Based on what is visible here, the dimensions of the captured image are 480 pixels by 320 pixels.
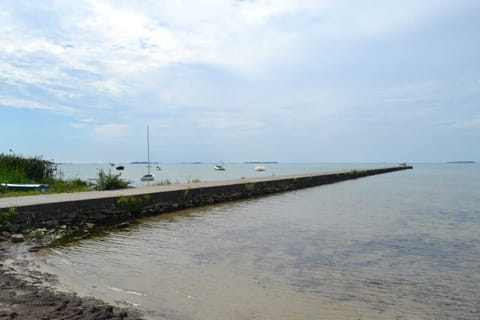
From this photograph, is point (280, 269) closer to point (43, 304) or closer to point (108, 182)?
point (43, 304)

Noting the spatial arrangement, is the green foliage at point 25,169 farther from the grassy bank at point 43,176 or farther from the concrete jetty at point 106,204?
the concrete jetty at point 106,204

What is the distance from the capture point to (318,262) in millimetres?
7965

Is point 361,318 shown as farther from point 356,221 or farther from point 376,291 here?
point 356,221

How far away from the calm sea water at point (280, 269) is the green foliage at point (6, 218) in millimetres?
1508

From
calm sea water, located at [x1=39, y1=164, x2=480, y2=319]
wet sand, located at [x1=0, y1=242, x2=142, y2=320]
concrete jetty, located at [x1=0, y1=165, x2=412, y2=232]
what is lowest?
calm sea water, located at [x1=39, y1=164, x2=480, y2=319]

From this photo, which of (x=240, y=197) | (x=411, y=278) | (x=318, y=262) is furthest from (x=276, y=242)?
(x=240, y=197)

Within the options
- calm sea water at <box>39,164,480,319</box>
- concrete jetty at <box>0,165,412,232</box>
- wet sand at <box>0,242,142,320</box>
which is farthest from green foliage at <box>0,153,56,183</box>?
wet sand at <box>0,242,142,320</box>

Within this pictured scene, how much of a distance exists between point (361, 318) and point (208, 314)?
5.92 ft

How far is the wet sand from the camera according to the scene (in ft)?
14.7

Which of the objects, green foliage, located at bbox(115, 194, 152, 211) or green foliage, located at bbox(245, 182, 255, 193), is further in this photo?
green foliage, located at bbox(245, 182, 255, 193)

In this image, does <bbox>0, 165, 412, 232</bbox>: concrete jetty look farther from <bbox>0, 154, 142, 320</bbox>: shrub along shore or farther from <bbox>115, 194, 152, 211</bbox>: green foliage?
<bbox>0, 154, 142, 320</bbox>: shrub along shore

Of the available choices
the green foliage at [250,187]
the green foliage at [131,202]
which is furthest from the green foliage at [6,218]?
the green foliage at [250,187]

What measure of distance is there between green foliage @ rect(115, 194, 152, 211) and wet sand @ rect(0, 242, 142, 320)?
22.5 feet

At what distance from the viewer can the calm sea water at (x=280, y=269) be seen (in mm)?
5539
